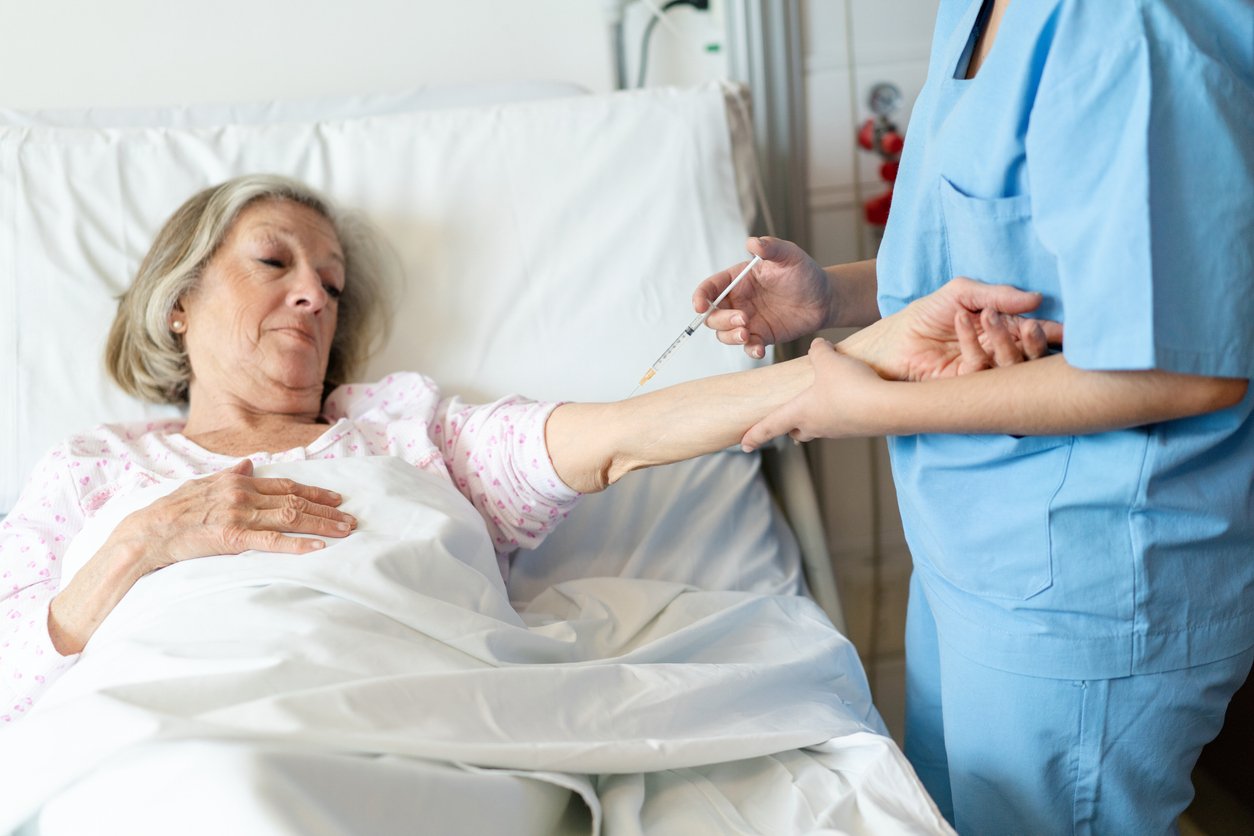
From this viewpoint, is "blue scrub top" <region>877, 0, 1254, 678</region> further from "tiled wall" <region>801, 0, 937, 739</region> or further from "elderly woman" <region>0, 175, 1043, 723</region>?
"tiled wall" <region>801, 0, 937, 739</region>

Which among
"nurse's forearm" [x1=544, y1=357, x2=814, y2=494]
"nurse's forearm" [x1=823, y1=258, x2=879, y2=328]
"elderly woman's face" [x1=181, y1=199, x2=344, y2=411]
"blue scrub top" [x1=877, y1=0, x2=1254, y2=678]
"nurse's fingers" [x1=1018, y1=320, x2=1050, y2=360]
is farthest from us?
"elderly woman's face" [x1=181, y1=199, x2=344, y2=411]

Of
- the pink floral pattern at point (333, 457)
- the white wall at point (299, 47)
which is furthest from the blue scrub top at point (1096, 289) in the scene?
the white wall at point (299, 47)

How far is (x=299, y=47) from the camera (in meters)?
2.08

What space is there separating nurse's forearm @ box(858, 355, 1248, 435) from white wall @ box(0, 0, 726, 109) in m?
1.38

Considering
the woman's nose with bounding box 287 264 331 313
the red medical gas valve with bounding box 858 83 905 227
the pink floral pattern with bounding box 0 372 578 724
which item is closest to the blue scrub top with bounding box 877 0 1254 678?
the pink floral pattern with bounding box 0 372 578 724

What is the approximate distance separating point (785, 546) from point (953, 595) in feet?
1.92

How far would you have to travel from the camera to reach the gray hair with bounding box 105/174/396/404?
162 cm

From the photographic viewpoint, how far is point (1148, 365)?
829 millimetres

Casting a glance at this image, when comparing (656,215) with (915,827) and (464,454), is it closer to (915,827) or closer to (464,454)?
(464,454)

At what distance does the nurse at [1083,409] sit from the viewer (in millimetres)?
838

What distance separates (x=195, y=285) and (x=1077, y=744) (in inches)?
52.2

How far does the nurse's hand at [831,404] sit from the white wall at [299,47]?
1235 mm

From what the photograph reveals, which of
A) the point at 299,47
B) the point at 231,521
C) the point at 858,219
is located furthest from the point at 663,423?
the point at 299,47

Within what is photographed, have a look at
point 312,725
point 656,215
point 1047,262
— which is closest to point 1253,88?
point 1047,262
